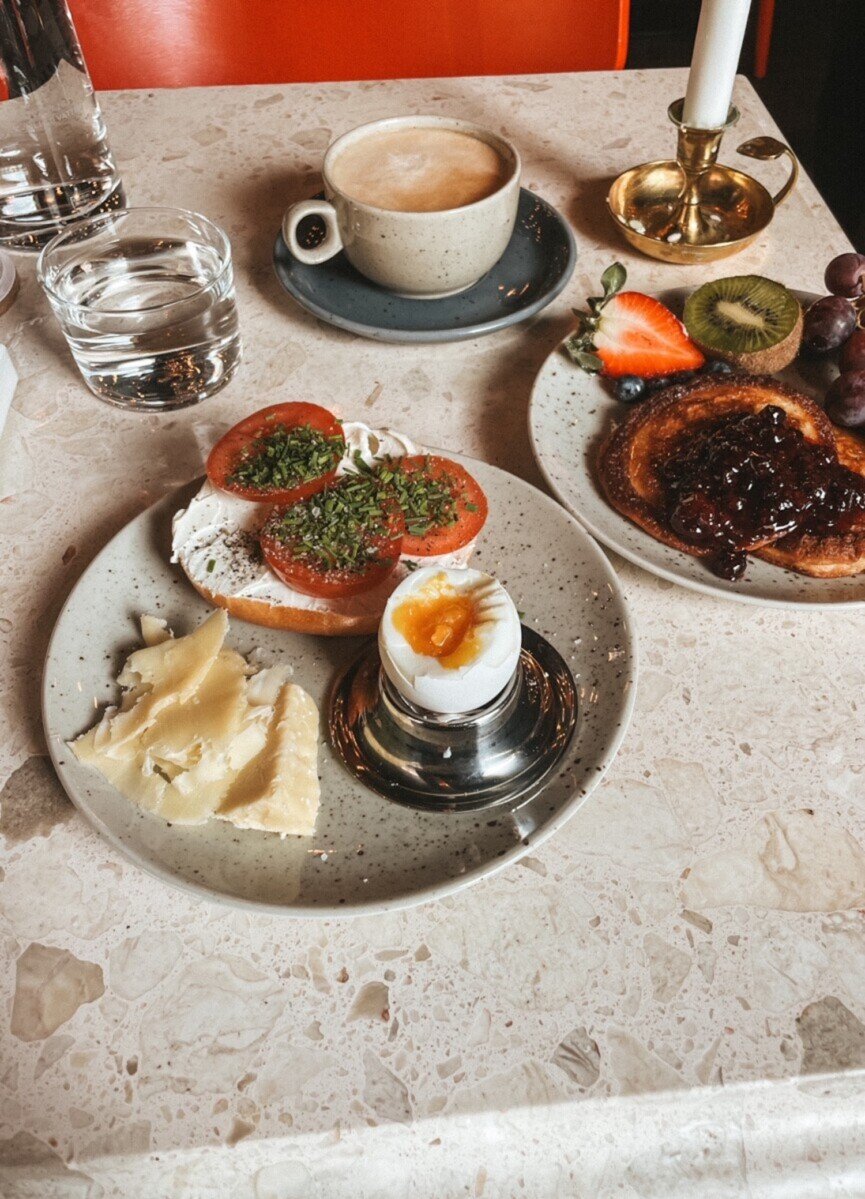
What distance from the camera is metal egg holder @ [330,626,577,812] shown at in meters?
0.94

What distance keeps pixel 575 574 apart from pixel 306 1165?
0.62 metres

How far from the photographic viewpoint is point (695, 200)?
5.33 ft

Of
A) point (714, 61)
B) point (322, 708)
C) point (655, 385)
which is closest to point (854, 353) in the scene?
point (655, 385)

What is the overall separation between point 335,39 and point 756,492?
153 centimetres

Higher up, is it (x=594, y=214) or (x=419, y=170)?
(x=419, y=170)

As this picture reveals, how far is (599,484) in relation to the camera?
4.02 ft

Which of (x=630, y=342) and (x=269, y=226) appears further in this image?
(x=269, y=226)

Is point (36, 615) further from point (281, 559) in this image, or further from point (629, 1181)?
point (629, 1181)

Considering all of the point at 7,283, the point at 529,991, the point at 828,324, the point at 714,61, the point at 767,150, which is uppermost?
the point at 714,61

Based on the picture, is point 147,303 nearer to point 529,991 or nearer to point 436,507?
point 436,507

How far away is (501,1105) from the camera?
2.57ft

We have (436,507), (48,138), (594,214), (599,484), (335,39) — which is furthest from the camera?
(335,39)

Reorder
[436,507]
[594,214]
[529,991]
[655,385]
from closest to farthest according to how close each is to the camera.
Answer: [529,991]
[436,507]
[655,385]
[594,214]

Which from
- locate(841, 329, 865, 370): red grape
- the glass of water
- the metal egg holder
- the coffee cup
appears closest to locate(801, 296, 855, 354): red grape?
locate(841, 329, 865, 370): red grape
